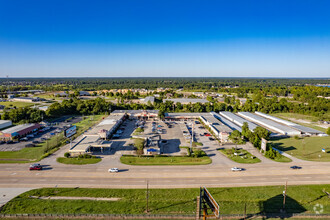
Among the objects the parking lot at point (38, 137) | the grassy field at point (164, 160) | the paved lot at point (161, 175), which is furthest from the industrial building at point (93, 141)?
the parking lot at point (38, 137)

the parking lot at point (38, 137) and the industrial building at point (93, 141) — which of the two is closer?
the industrial building at point (93, 141)

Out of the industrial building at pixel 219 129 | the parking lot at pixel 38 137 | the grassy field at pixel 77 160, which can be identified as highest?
the industrial building at pixel 219 129

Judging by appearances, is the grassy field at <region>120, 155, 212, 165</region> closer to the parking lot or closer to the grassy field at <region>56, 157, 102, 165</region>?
the grassy field at <region>56, 157, 102, 165</region>

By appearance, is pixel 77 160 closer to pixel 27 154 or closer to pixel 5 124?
pixel 27 154

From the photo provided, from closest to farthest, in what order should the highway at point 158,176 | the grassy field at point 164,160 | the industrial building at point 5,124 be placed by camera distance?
1. the highway at point 158,176
2. the grassy field at point 164,160
3. the industrial building at point 5,124

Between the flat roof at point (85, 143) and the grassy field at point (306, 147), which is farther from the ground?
the flat roof at point (85, 143)

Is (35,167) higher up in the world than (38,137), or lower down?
higher up

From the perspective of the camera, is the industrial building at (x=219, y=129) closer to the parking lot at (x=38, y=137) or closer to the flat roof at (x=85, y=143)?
the flat roof at (x=85, y=143)

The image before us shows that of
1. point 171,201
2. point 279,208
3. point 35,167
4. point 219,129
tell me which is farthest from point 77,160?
point 219,129
